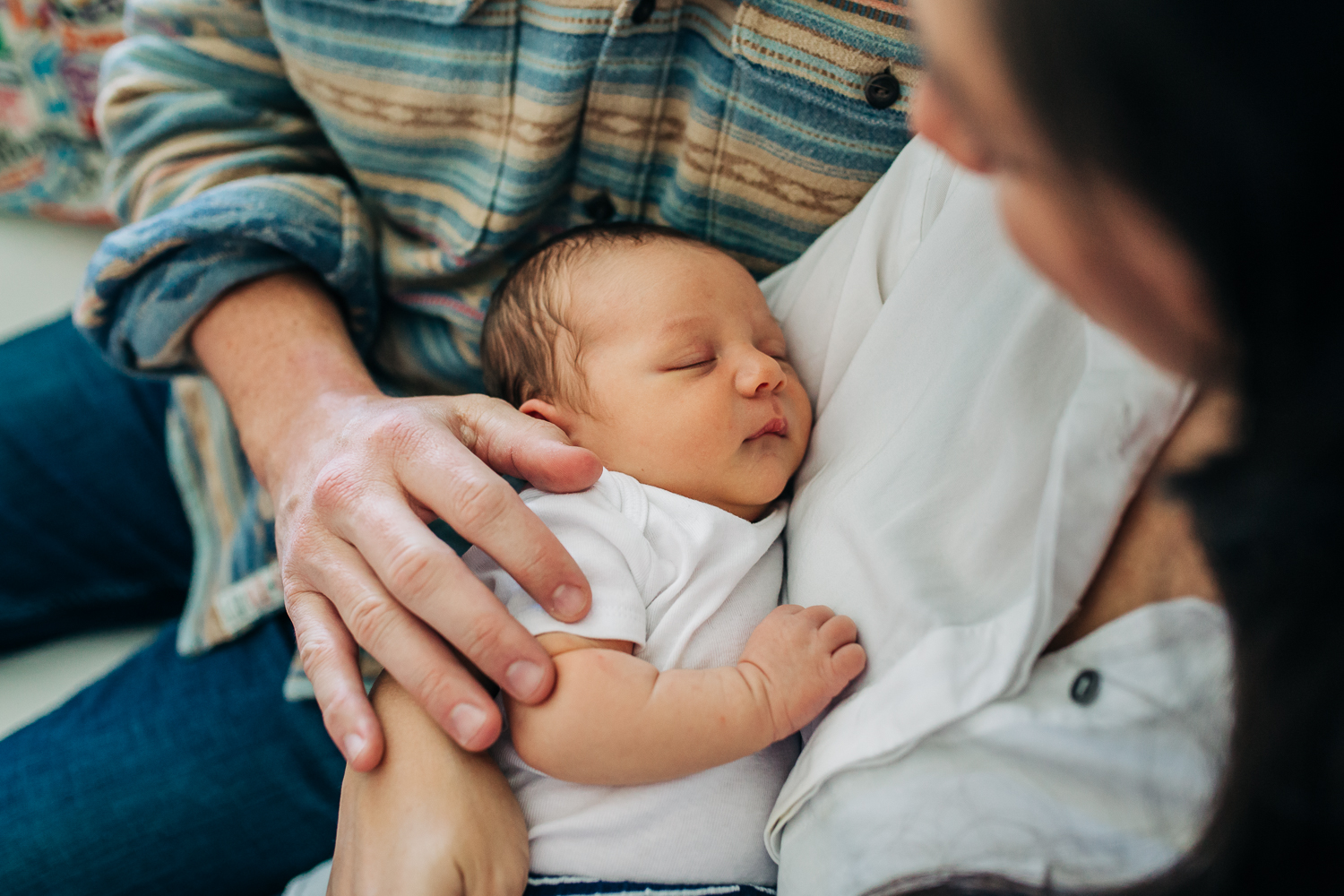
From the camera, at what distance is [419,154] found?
106 centimetres

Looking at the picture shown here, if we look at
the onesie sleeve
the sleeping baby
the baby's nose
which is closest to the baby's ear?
the sleeping baby

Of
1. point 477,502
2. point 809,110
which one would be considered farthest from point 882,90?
point 477,502

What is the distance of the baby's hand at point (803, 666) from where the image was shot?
2.24 feet

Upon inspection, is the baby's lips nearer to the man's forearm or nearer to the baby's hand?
the baby's hand

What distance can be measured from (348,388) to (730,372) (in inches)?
19.6

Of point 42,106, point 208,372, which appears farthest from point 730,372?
point 42,106

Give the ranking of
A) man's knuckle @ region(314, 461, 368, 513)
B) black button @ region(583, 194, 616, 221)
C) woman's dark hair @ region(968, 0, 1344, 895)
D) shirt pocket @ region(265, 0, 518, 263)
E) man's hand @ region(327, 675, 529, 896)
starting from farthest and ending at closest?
black button @ region(583, 194, 616, 221) → shirt pocket @ region(265, 0, 518, 263) → man's knuckle @ region(314, 461, 368, 513) → man's hand @ region(327, 675, 529, 896) → woman's dark hair @ region(968, 0, 1344, 895)

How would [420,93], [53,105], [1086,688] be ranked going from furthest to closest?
1. [53,105]
2. [420,93]
3. [1086,688]

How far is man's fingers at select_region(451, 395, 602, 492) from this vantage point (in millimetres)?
770

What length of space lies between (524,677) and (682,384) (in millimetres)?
356

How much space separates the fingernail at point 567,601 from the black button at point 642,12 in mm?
640

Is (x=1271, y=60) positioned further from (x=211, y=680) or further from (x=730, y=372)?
(x=211, y=680)

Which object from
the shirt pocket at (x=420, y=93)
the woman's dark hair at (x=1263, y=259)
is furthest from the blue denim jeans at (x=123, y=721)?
the woman's dark hair at (x=1263, y=259)

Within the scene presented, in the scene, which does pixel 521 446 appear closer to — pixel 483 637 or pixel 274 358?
pixel 483 637
